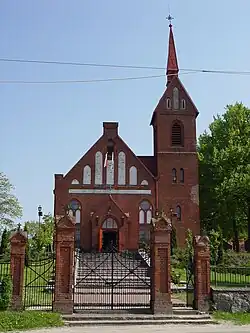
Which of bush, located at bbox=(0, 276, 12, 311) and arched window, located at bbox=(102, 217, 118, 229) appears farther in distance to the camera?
arched window, located at bbox=(102, 217, 118, 229)

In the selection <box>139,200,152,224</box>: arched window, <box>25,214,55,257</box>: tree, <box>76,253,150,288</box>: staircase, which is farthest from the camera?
<box>139,200,152,224</box>: arched window

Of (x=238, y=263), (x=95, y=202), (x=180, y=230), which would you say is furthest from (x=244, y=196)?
(x=95, y=202)

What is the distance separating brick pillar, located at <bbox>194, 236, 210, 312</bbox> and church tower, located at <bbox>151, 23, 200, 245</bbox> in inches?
944

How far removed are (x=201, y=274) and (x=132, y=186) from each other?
25.3 metres

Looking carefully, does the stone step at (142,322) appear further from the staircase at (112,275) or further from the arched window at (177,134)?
the arched window at (177,134)


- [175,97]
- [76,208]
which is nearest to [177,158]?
[175,97]

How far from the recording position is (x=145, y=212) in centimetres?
4069

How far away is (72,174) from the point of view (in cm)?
4112

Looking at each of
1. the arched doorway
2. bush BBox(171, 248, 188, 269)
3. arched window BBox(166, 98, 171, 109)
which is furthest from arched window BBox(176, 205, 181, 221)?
arched window BBox(166, 98, 171, 109)

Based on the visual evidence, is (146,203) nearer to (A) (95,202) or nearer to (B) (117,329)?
(A) (95,202)

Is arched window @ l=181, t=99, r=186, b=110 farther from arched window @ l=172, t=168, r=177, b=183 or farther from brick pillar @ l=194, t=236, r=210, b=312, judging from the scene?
brick pillar @ l=194, t=236, r=210, b=312

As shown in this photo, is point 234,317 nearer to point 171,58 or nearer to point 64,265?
point 64,265

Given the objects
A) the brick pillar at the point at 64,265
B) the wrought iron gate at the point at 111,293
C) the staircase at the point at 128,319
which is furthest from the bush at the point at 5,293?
the wrought iron gate at the point at 111,293

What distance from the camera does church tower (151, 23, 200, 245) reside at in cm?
4084
